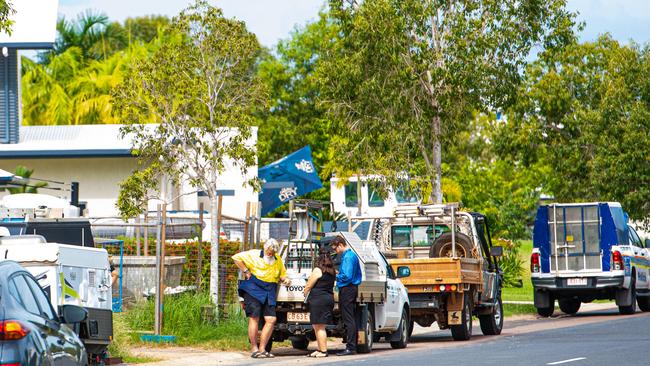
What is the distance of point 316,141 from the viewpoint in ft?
185

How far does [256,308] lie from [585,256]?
12432 millimetres

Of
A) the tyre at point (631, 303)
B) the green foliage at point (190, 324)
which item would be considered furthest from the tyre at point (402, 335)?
the tyre at point (631, 303)

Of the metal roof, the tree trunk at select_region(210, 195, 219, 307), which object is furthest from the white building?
the tree trunk at select_region(210, 195, 219, 307)

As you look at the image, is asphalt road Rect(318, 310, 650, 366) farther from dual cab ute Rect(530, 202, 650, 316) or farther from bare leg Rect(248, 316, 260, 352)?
dual cab ute Rect(530, 202, 650, 316)

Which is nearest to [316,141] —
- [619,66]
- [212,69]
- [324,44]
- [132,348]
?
[619,66]

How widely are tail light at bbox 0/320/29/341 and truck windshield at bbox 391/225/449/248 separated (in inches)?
619

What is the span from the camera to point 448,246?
23859mm

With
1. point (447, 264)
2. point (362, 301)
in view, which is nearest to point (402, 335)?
point (447, 264)

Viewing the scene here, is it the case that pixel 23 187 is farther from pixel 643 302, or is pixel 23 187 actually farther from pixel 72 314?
pixel 72 314

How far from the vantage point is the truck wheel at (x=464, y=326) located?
878 inches

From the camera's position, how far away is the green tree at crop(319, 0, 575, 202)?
1101 inches

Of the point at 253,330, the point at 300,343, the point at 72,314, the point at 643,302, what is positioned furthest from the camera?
the point at 643,302

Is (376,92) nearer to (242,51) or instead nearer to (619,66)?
(242,51)

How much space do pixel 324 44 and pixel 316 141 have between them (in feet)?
88.0
